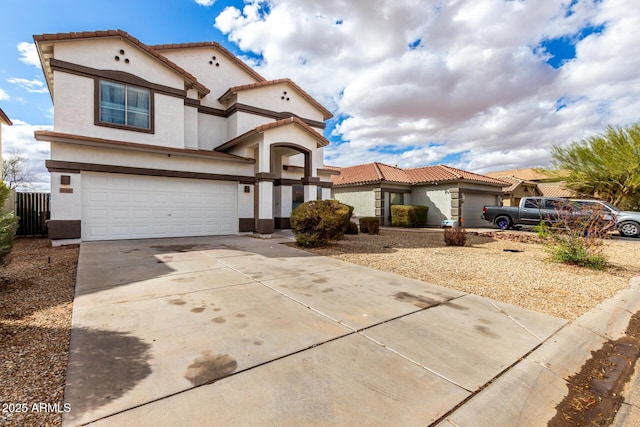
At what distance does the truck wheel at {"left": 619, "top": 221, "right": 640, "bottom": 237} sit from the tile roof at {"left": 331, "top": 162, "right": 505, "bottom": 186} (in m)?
7.71

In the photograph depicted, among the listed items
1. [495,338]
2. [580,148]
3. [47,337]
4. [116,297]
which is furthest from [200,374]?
A: [580,148]

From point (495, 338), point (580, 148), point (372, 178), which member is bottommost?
point (495, 338)

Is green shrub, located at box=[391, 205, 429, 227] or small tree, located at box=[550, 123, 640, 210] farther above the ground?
small tree, located at box=[550, 123, 640, 210]

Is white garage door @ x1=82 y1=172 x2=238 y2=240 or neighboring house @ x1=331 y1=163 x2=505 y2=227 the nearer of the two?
white garage door @ x1=82 y1=172 x2=238 y2=240

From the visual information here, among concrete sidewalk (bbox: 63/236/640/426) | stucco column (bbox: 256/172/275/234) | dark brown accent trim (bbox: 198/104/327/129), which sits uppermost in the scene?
dark brown accent trim (bbox: 198/104/327/129)

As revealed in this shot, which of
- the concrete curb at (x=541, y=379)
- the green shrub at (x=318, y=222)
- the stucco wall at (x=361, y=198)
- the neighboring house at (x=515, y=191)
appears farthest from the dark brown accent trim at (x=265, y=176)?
the neighboring house at (x=515, y=191)

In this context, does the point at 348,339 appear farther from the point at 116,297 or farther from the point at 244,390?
the point at 116,297

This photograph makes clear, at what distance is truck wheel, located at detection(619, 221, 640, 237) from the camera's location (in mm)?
14062

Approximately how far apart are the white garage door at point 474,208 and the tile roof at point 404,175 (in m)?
1.16

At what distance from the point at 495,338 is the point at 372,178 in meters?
18.1

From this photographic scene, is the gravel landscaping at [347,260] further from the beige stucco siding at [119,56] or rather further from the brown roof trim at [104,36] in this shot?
the brown roof trim at [104,36]

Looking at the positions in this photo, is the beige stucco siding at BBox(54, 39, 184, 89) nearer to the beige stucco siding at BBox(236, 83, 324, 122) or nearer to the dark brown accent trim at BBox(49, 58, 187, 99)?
the dark brown accent trim at BBox(49, 58, 187, 99)

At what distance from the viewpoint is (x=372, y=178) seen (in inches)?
833

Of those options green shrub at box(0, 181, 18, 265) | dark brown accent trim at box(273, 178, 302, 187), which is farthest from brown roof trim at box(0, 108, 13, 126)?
green shrub at box(0, 181, 18, 265)
